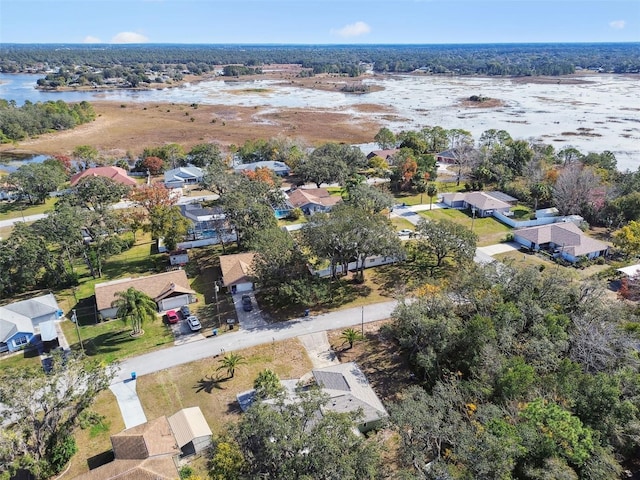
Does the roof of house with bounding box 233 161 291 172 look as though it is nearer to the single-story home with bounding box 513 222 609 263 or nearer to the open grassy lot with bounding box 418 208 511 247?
the open grassy lot with bounding box 418 208 511 247

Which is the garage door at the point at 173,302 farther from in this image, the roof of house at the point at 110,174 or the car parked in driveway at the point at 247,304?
the roof of house at the point at 110,174

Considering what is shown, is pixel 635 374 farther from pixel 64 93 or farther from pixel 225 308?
pixel 64 93

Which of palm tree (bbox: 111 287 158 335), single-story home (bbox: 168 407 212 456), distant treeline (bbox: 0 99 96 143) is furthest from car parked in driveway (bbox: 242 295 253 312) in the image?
distant treeline (bbox: 0 99 96 143)

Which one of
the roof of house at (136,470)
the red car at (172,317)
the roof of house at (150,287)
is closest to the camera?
the roof of house at (136,470)

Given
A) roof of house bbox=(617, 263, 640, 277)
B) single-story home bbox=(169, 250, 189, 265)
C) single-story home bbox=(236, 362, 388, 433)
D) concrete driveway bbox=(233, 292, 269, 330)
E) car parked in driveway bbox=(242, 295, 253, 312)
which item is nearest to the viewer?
single-story home bbox=(236, 362, 388, 433)

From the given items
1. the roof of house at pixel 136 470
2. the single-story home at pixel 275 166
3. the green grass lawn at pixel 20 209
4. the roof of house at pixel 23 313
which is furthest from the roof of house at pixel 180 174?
the roof of house at pixel 136 470

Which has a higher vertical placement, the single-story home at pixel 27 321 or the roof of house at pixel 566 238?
the roof of house at pixel 566 238
